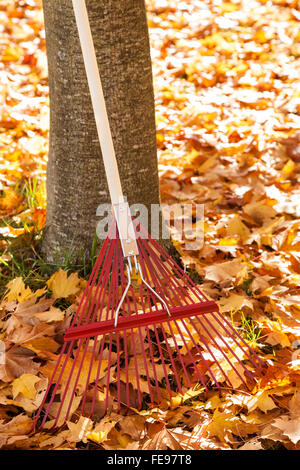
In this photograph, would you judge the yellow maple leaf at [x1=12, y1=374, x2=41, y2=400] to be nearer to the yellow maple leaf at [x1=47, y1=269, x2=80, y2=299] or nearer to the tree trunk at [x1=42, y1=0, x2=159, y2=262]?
the yellow maple leaf at [x1=47, y1=269, x2=80, y2=299]

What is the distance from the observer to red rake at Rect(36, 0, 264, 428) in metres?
1.71

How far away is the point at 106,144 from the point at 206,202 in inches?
46.2

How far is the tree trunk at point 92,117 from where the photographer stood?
202cm

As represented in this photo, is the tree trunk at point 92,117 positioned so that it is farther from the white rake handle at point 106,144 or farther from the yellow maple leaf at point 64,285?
the white rake handle at point 106,144

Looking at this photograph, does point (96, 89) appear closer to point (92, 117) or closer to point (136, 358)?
point (92, 117)

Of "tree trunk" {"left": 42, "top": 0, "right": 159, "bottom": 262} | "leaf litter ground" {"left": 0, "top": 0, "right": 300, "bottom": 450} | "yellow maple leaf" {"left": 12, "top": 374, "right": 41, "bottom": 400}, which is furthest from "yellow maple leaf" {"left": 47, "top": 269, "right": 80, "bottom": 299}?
"yellow maple leaf" {"left": 12, "top": 374, "right": 41, "bottom": 400}

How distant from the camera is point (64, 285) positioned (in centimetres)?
214

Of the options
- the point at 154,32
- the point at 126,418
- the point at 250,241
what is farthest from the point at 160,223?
the point at 154,32

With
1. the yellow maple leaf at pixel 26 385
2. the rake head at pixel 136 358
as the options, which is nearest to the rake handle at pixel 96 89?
the rake head at pixel 136 358

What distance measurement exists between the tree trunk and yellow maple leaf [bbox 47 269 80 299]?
0.19m

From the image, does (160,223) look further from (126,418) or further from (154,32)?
(154,32)

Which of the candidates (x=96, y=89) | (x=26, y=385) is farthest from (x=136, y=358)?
(x=96, y=89)

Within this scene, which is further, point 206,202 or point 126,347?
point 206,202

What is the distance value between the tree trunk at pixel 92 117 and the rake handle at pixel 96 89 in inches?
12.0
